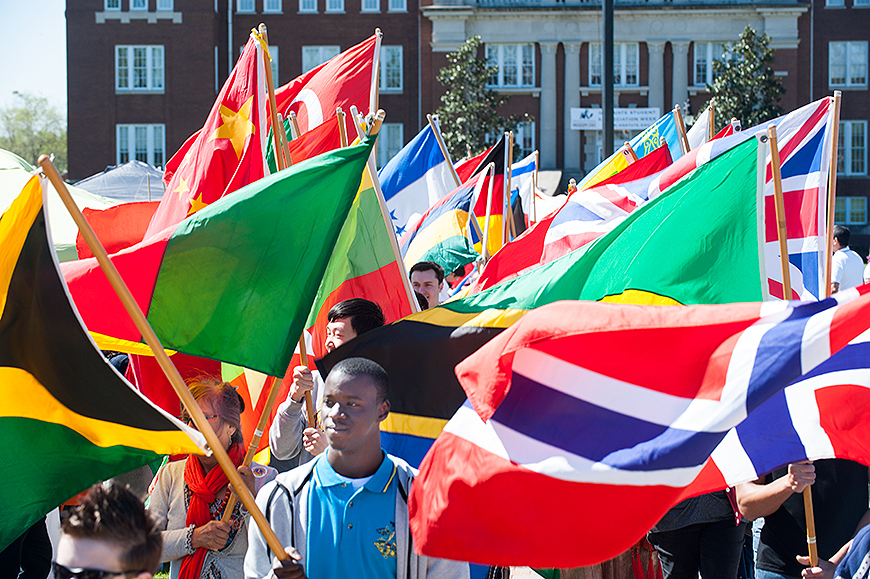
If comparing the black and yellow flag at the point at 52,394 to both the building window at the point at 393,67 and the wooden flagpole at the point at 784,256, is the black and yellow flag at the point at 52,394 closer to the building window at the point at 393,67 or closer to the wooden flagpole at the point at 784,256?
the wooden flagpole at the point at 784,256

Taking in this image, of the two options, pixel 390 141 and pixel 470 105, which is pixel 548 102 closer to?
pixel 470 105

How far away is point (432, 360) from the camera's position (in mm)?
4160

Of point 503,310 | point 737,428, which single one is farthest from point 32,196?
point 737,428

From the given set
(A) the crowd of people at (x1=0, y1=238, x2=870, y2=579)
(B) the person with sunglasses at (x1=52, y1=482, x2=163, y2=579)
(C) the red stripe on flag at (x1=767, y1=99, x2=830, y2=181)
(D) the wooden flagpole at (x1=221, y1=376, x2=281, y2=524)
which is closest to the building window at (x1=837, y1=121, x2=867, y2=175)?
(C) the red stripe on flag at (x1=767, y1=99, x2=830, y2=181)

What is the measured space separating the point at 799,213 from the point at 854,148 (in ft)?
130

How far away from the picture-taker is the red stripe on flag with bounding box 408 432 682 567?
2.85 metres

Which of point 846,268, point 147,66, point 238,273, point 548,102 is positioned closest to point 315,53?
point 147,66

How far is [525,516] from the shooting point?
2910 millimetres

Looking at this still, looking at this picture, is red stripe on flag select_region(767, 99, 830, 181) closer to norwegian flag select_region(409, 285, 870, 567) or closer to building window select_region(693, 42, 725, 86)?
norwegian flag select_region(409, 285, 870, 567)

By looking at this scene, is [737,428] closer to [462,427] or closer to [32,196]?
[462,427]

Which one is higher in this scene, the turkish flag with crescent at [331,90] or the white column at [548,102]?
the white column at [548,102]

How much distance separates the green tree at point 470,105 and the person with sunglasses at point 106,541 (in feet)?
109

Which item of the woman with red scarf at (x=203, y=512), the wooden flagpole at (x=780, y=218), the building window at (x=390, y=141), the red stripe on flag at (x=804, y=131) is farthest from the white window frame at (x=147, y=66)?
the wooden flagpole at (x=780, y=218)

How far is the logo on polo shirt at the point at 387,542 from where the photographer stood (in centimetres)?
300
